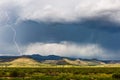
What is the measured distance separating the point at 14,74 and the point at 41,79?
36.9 metres

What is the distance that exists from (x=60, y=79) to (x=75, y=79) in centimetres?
553

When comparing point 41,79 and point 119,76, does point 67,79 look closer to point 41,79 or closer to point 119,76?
point 41,79

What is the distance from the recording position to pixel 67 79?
279 feet

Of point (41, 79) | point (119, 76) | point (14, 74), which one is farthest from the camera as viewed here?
point (14, 74)

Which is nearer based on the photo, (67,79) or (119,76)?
(67,79)

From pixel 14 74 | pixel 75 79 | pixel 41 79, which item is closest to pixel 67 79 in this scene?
pixel 75 79

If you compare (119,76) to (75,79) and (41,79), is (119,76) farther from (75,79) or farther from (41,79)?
(41,79)

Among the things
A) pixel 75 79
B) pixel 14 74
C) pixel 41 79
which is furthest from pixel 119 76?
pixel 14 74

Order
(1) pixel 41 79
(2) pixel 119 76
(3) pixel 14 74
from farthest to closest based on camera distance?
1. (3) pixel 14 74
2. (2) pixel 119 76
3. (1) pixel 41 79

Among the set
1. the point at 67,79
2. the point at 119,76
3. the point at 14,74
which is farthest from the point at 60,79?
the point at 14,74

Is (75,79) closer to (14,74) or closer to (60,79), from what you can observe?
(60,79)

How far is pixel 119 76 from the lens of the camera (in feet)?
328

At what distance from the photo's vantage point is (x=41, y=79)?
3189 inches

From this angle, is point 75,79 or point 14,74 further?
point 14,74
